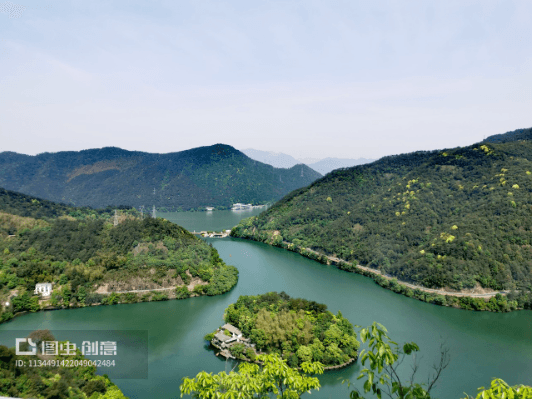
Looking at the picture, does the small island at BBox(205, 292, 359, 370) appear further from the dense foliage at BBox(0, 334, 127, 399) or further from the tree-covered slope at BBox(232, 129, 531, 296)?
the tree-covered slope at BBox(232, 129, 531, 296)

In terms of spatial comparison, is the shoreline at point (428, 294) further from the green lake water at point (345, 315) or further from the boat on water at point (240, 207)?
the boat on water at point (240, 207)

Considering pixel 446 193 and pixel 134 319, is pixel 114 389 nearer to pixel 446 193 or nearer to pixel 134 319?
pixel 134 319

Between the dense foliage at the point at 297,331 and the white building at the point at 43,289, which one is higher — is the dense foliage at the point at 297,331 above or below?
below

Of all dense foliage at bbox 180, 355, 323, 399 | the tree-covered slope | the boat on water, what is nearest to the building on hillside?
dense foliage at bbox 180, 355, 323, 399

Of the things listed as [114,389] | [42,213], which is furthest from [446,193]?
[42,213]

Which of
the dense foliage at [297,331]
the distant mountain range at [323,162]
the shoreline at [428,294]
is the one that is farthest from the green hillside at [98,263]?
the distant mountain range at [323,162]
